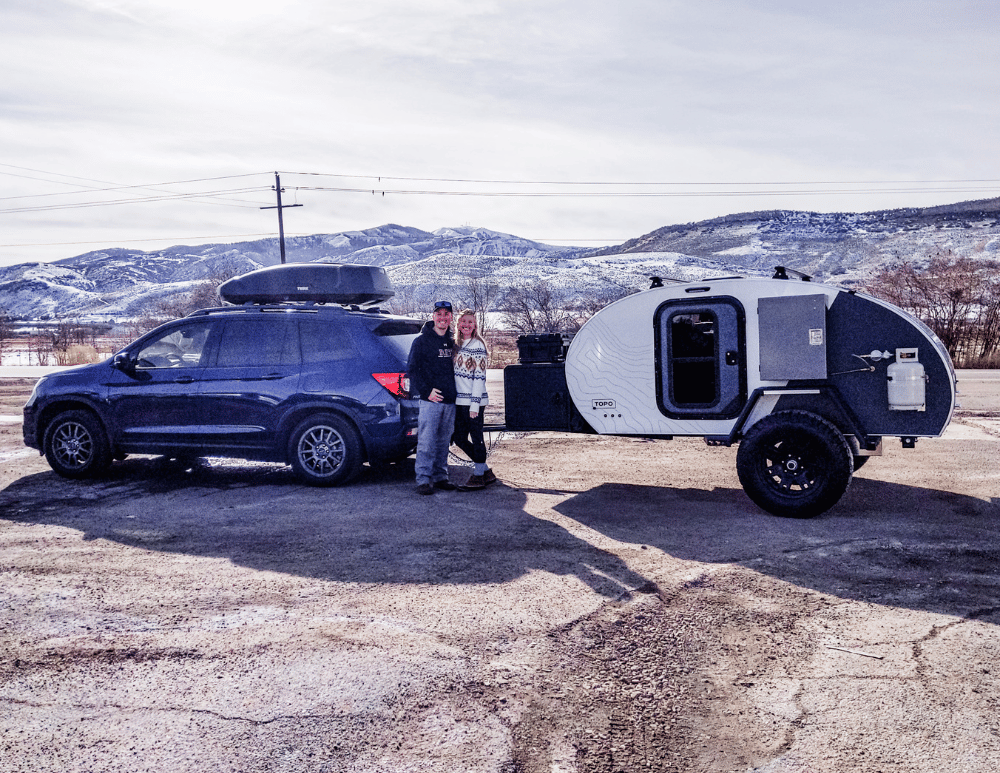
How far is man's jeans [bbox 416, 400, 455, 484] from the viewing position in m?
8.06

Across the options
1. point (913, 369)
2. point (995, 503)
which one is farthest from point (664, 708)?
point (995, 503)

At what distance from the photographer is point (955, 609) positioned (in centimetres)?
463

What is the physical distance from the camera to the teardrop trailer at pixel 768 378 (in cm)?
679

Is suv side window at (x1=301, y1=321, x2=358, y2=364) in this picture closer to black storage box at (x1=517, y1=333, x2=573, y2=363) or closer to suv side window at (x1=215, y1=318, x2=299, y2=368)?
suv side window at (x1=215, y1=318, x2=299, y2=368)

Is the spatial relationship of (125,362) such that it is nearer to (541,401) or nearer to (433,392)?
(433,392)

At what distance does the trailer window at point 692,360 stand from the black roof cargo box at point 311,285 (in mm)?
3726

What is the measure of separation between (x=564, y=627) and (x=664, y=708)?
96 cm

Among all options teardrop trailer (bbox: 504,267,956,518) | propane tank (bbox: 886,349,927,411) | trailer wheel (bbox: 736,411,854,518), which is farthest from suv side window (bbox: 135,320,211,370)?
propane tank (bbox: 886,349,927,411)

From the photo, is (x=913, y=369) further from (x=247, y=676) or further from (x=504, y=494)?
(x=247, y=676)

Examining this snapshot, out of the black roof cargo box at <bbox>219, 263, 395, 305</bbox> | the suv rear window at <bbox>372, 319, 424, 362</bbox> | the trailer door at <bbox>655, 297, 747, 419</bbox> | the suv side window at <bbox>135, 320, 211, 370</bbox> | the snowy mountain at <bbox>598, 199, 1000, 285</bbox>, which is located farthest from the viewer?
the snowy mountain at <bbox>598, 199, 1000, 285</bbox>

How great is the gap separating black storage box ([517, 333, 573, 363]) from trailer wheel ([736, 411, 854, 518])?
2.21 metres

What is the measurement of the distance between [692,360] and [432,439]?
254cm

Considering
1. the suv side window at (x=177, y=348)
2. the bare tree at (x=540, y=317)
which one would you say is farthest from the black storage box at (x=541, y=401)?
the bare tree at (x=540, y=317)

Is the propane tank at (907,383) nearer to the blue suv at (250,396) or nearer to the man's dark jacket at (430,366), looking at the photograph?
the man's dark jacket at (430,366)
